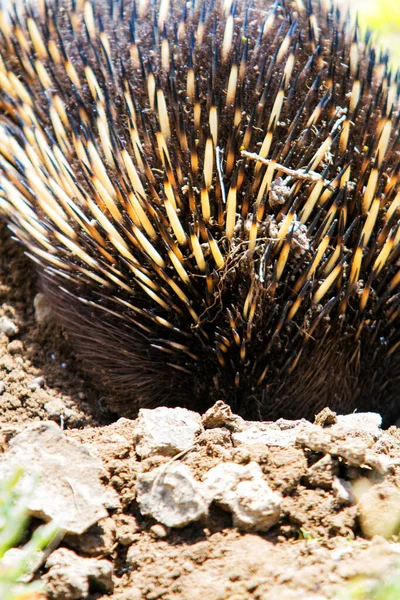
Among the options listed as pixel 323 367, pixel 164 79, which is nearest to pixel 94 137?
pixel 164 79

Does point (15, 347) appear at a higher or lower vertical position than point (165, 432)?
lower

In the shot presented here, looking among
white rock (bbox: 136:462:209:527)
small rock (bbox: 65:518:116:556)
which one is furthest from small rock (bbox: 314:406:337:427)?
small rock (bbox: 65:518:116:556)

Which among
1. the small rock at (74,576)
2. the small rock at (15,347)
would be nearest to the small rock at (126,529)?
the small rock at (74,576)

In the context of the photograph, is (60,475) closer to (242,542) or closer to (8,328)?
(242,542)

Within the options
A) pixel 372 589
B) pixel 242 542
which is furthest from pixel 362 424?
pixel 372 589

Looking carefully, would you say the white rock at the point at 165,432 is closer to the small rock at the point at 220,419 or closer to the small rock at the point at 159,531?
the small rock at the point at 220,419

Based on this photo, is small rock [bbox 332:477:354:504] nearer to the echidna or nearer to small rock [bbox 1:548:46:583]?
the echidna

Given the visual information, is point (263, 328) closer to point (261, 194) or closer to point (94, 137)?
point (261, 194)

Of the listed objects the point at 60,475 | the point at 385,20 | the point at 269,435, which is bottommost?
the point at 269,435
